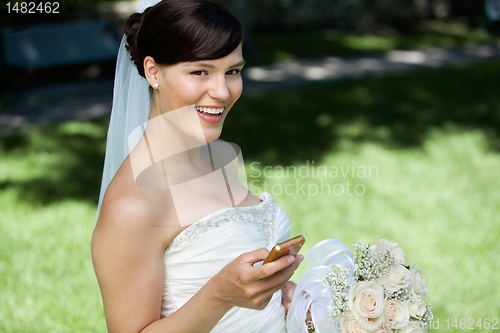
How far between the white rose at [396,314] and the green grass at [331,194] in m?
1.96

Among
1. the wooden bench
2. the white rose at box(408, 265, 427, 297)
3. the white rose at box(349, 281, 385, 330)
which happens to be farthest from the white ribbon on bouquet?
the wooden bench

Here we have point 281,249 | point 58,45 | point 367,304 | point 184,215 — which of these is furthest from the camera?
point 58,45

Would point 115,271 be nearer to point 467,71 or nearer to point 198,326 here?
point 198,326

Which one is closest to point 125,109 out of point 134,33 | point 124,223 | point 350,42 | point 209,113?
point 134,33

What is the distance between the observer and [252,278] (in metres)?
1.29

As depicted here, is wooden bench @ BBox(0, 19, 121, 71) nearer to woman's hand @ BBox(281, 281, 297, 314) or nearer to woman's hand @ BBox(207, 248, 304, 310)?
woman's hand @ BBox(281, 281, 297, 314)

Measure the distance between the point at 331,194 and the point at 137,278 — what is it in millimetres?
3701

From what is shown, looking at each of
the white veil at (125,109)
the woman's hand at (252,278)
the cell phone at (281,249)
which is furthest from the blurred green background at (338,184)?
the cell phone at (281,249)

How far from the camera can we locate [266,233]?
6.39 ft

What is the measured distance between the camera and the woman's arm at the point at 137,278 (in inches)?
58.1

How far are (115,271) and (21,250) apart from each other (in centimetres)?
286

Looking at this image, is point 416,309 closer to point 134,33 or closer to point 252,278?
point 252,278

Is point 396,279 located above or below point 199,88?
below

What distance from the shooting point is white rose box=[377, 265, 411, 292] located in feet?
5.66
